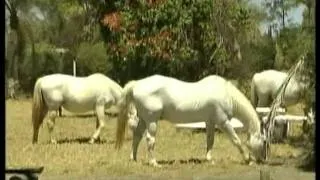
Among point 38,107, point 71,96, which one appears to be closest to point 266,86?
point 71,96

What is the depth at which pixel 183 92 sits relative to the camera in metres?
10.3

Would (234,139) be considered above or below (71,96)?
below

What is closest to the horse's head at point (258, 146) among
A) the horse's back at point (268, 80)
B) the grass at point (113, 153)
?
the grass at point (113, 153)

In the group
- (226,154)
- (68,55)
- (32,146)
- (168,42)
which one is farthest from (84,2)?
(226,154)

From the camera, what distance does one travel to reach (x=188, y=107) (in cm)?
1030

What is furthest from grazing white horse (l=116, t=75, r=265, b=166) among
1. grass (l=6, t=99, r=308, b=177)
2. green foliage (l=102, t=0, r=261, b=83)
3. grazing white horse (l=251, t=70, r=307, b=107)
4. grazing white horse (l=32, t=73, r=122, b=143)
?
green foliage (l=102, t=0, r=261, b=83)

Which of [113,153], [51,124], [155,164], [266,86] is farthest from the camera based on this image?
[266,86]

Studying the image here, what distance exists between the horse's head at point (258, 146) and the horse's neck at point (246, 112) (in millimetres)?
96

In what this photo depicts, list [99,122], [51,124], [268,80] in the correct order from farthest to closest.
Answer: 1. [268,80]
2. [99,122]
3. [51,124]

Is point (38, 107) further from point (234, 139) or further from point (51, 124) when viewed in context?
point (234, 139)

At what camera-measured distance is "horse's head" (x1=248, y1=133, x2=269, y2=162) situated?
10.2 m

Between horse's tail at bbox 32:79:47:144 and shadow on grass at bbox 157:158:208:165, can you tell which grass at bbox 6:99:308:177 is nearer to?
shadow on grass at bbox 157:158:208:165

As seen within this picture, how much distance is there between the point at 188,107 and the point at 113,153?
77.4 inches

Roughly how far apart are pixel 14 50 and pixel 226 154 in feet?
65.1
